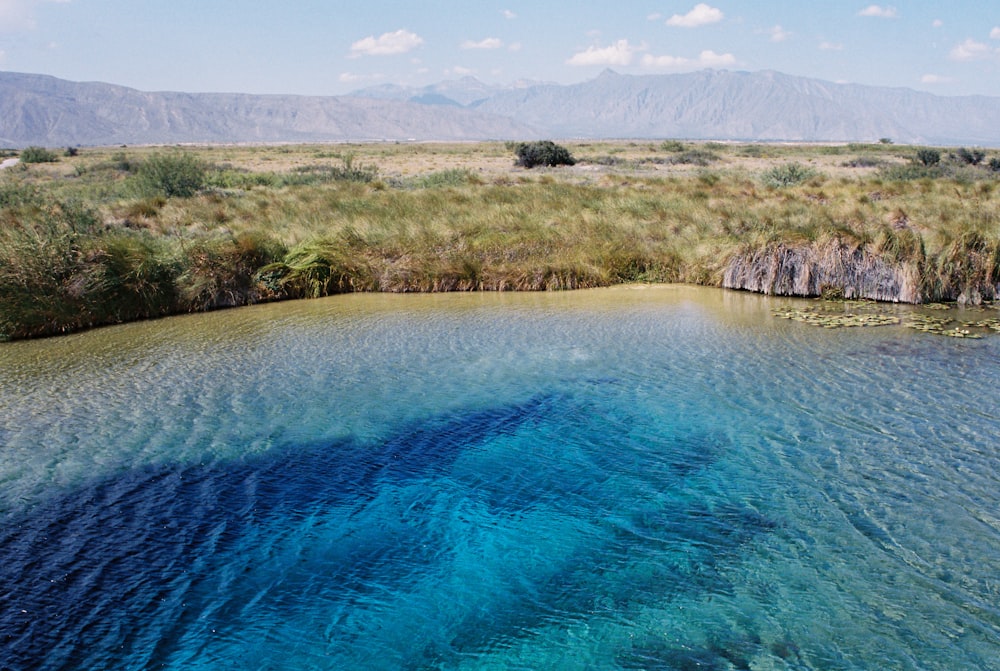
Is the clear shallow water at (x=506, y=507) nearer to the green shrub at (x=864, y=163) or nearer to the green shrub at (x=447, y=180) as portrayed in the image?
the green shrub at (x=447, y=180)

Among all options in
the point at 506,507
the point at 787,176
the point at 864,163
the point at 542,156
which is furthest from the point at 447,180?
the point at 864,163

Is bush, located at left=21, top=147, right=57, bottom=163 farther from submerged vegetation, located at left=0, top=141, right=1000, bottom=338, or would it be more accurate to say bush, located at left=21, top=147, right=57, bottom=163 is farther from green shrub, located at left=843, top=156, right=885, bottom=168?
green shrub, located at left=843, top=156, right=885, bottom=168

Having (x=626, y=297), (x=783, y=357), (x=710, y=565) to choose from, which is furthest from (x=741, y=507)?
(x=626, y=297)

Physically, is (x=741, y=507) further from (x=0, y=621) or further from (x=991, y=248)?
(x=991, y=248)

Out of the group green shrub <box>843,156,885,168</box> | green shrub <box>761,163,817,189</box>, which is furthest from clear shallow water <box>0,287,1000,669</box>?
green shrub <box>843,156,885,168</box>

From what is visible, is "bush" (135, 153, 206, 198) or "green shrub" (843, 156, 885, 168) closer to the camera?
"bush" (135, 153, 206, 198)

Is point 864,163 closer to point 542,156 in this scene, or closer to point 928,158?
point 928,158

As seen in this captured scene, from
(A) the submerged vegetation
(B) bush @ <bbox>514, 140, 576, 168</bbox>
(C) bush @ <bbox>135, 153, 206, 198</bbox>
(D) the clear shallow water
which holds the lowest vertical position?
(D) the clear shallow water
